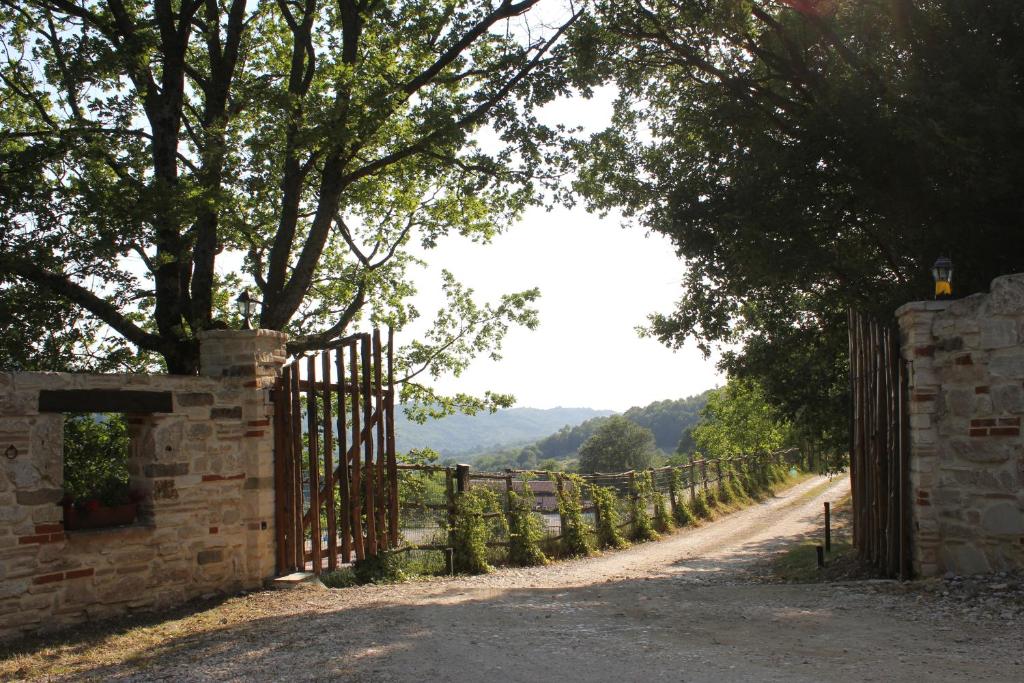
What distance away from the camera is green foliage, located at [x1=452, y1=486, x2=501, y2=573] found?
11398 millimetres

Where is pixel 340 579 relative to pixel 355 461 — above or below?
below

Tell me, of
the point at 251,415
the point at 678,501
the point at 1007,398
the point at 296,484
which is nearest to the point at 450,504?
the point at 296,484

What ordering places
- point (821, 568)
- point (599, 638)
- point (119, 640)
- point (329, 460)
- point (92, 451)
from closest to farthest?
point (599, 638) < point (119, 640) < point (329, 460) < point (92, 451) < point (821, 568)

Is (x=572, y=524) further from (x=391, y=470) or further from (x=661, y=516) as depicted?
(x=391, y=470)

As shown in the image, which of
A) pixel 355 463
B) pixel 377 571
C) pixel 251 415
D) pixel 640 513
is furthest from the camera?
pixel 640 513

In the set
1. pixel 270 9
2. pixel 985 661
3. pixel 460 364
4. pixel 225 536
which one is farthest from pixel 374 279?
pixel 985 661

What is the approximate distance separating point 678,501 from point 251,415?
12558 mm

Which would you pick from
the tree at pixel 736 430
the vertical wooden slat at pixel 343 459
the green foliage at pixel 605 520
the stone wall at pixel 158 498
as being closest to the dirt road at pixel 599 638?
the vertical wooden slat at pixel 343 459

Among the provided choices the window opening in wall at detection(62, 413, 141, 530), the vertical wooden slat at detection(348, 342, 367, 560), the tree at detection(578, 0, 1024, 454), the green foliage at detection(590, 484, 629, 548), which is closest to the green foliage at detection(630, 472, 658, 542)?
the green foliage at detection(590, 484, 629, 548)

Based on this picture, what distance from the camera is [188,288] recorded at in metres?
10.7

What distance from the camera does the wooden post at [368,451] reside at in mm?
8578

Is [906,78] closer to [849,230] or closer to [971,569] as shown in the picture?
[849,230]

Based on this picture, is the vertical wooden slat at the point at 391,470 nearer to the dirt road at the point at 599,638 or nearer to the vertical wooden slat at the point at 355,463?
the vertical wooden slat at the point at 355,463

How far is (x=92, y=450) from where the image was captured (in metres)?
9.00
